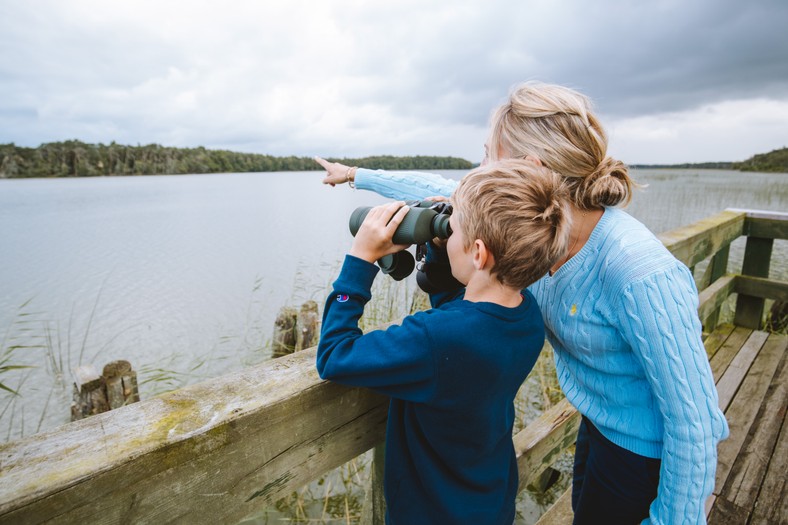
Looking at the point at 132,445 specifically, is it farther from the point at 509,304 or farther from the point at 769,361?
the point at 769,361

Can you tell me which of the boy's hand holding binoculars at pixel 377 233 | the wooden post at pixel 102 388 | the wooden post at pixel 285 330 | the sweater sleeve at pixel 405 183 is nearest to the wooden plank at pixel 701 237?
the sweater sleeve at pixel 405 183

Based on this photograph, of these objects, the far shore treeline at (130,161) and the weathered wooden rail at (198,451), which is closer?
the weathered wooden rail at (198,451)

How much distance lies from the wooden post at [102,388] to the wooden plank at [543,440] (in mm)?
2517

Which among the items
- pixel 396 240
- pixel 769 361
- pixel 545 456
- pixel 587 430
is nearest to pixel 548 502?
pixel 769 361

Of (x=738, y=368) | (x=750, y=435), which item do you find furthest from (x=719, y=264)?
(x=750, y=435)

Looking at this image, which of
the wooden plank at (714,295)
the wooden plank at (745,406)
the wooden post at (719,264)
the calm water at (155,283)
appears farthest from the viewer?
the calm water at (155,283)

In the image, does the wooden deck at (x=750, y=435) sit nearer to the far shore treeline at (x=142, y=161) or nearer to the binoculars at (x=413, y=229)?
the binoculars at (x=413, y=229)

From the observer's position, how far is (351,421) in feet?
3.20

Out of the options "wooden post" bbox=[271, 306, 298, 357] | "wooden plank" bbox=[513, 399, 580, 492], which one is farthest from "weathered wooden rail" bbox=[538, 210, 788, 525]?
"wooden post" bbox=[271, 306, 298, 357]

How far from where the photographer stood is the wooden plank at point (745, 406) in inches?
76.2

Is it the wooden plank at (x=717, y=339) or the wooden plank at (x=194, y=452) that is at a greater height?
the wooden plank at (x=194, y=452)

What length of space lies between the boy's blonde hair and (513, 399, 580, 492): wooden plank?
31.2 inches

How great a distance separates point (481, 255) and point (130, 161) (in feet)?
113

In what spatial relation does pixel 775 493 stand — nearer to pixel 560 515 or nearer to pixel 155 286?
pixel 560 515
